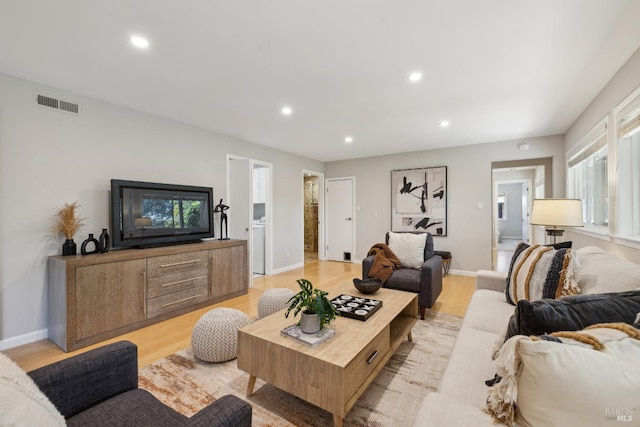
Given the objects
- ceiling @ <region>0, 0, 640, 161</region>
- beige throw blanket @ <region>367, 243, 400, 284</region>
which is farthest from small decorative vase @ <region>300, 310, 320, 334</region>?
ceiling @ <region>0, 0, 640, 161</region>

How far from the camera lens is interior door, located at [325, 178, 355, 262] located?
6.44 metres

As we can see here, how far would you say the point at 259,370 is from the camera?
1.64 meters

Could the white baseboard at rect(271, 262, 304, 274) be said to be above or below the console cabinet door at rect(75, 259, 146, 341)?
below

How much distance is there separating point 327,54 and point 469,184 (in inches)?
159

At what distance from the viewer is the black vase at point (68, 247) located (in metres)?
2.69

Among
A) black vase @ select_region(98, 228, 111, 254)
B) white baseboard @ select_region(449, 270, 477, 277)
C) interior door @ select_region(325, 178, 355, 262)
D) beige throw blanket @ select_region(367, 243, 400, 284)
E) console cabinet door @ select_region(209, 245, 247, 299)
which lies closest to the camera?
black vase @ select_region(98, 228, 111, 254)

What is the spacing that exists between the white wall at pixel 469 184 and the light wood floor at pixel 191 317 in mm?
548

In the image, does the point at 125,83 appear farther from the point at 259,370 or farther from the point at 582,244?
A: the point at 582,244

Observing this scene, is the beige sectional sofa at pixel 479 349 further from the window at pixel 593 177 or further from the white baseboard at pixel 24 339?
the white baseboard at pixel 24 339

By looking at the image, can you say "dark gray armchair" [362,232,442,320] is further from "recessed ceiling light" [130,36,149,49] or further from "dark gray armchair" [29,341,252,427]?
"recessed ceiling light" [130,36,149,49]

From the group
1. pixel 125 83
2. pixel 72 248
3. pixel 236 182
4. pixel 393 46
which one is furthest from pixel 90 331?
pixel 393 46

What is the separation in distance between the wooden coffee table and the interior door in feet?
14.8

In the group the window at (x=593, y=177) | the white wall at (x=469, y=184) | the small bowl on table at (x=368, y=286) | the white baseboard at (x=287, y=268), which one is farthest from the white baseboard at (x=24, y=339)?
the window at (x=593, y=177)

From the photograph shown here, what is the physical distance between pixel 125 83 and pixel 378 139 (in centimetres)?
353
